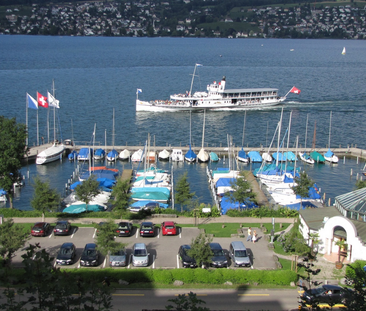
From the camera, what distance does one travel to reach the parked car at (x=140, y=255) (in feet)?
92.8

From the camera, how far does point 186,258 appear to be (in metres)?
28.5

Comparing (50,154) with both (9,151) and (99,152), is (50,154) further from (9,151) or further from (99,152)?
(9,151)

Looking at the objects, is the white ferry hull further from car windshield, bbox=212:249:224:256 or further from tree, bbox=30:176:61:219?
car windshield, bbox=212:249:224:256

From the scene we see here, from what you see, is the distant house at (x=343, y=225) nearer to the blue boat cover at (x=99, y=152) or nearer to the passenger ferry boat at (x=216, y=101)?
the blue boat cover at (x=99, y=152)

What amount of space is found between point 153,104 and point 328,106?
39193 mm

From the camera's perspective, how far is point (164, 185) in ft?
160

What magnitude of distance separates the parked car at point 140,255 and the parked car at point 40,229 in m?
7.35

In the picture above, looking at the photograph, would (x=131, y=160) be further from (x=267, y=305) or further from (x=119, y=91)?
(x=119, y=91)

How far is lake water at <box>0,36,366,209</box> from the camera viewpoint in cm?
6088

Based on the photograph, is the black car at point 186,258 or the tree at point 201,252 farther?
the black car at point 186,258

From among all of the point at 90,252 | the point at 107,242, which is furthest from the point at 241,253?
the point at 90,252

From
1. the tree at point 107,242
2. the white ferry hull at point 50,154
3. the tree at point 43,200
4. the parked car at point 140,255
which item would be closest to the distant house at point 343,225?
the parked car at point 140,255

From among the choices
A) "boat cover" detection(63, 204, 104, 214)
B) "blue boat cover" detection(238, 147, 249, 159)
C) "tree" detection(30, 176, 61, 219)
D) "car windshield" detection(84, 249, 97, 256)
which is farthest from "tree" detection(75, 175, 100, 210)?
"blue boat cover" detection(238, 147, 249, 159)

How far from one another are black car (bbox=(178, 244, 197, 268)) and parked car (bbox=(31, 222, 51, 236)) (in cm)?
1009
